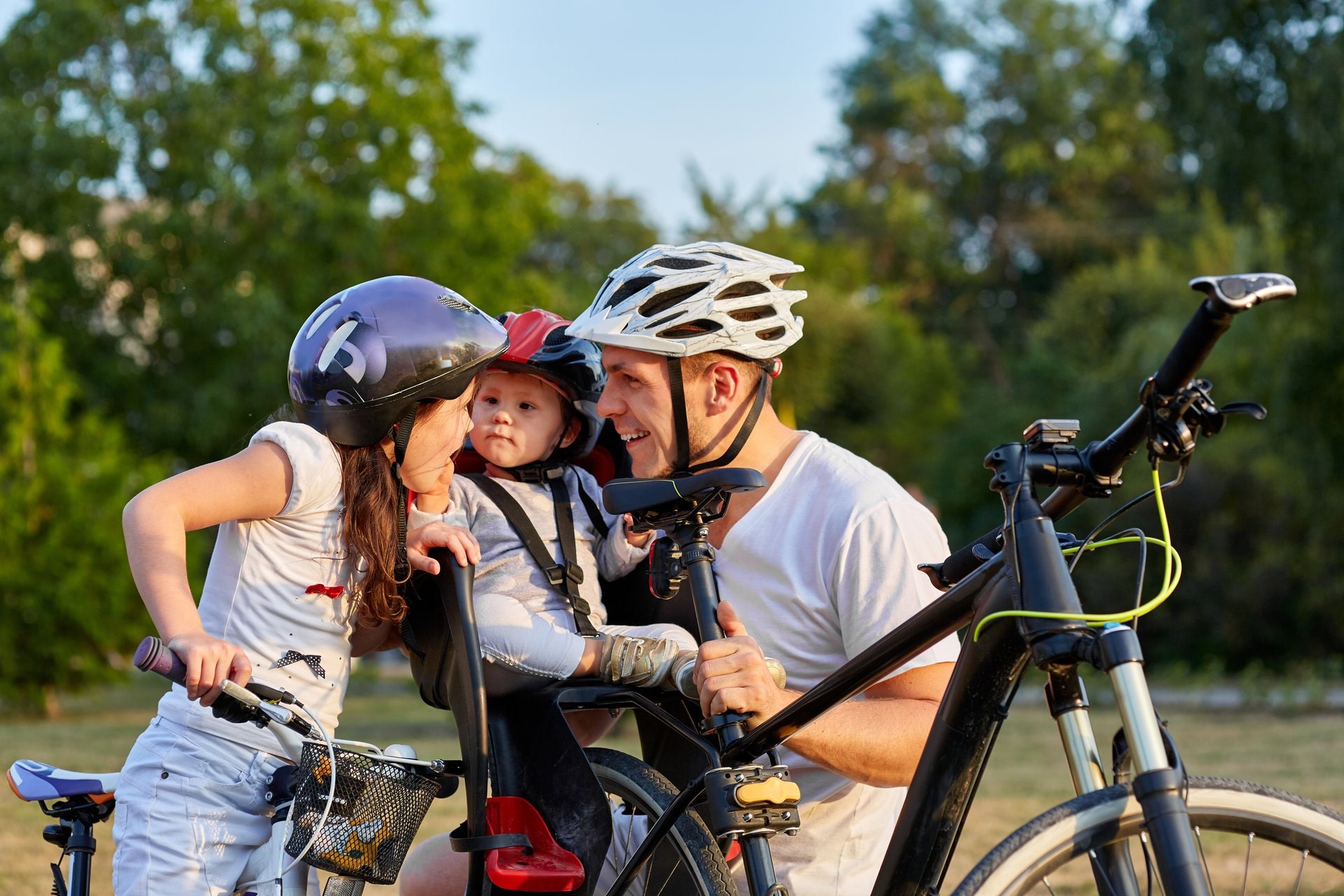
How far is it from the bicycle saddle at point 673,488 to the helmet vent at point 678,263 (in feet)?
2.01

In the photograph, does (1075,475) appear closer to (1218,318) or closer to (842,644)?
(1218,318)

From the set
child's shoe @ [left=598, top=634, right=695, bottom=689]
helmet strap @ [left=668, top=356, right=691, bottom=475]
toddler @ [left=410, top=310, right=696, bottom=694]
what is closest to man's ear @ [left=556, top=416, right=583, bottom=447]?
toddler @ [left=410, top=310, right=696, bottom=694]

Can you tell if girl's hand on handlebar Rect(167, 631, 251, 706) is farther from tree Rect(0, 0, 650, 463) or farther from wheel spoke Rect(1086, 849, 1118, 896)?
tree Rect(0, 0, 650, 463)

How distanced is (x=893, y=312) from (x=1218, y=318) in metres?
38.2

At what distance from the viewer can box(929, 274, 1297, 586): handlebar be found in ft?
5.97

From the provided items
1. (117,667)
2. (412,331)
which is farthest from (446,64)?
(412,331)

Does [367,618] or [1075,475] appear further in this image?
[367,618]

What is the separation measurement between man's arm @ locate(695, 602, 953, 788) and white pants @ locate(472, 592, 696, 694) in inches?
16.8

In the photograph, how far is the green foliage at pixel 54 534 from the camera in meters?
17.4

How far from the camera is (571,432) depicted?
A: 12.4 feet

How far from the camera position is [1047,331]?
3741 cm

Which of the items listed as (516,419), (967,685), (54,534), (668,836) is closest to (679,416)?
(516,419)

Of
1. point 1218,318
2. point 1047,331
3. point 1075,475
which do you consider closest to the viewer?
point 1218,318

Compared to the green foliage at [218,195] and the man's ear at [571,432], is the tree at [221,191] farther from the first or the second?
the man's ear at [571,432]
